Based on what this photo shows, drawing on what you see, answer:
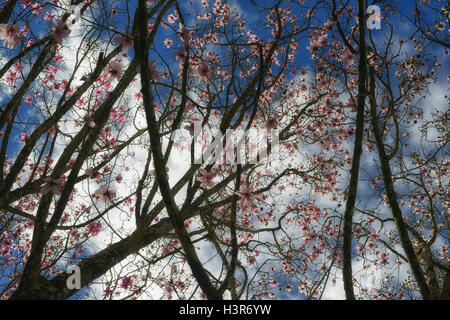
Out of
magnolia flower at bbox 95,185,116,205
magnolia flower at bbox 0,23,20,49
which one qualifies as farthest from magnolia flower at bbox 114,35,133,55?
magnolia flower at bbox 95,185,116,205

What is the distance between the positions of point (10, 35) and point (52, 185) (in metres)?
1.55

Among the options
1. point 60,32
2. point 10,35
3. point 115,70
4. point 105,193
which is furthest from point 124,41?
point 105,193

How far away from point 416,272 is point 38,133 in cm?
353

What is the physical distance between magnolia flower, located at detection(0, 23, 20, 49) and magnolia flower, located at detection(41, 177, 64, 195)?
1.44m

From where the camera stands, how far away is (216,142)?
104 inches

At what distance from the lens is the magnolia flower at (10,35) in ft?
9.83

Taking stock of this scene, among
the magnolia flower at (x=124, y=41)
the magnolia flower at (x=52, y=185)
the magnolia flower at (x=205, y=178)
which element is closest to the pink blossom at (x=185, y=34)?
the magnolia flower at (x=124, y=41)

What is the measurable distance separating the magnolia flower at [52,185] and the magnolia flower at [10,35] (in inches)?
56.7

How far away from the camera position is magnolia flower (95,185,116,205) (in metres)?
3.01

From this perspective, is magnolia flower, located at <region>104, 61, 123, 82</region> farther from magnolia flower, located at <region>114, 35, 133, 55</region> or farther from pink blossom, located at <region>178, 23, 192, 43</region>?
pink blossom, located at <region>178, 23, 192, 43</region>
